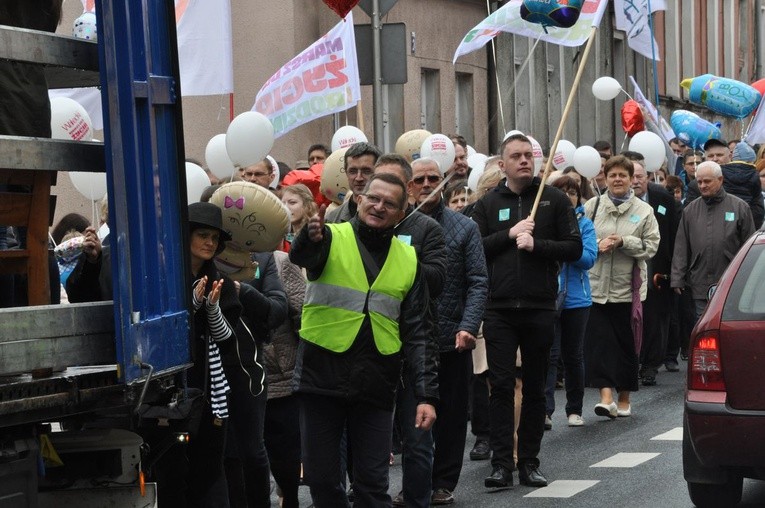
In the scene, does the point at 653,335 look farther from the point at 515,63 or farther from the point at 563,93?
the point at 563,93

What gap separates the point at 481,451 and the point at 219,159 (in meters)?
2.86

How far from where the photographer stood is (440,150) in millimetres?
13039

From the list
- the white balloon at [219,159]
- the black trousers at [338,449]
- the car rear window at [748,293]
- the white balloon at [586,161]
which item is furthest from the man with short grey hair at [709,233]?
the black trousers at [338,449]

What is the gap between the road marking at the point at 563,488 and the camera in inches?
395

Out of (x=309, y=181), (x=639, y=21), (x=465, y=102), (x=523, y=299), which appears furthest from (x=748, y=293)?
(x=465, y=102)

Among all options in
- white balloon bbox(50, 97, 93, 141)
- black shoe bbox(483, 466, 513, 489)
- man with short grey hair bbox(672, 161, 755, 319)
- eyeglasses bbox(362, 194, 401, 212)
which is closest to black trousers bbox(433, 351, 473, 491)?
black shoe bbox(483, 466, 513, 489)

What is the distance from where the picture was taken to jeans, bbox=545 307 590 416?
13195 mm

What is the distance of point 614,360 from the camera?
13.9m

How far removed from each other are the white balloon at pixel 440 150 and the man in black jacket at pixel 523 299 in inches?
86.8

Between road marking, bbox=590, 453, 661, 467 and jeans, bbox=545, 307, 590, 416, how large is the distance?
65.3 inches

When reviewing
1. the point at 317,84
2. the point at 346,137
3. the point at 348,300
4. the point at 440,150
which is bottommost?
the point at 348,300

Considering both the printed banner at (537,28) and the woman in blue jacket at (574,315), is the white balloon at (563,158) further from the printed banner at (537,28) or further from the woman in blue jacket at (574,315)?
the woman in blue jacket at (574,315)

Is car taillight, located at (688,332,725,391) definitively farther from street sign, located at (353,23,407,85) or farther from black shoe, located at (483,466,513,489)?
street sign, located at (353,23,407,85)

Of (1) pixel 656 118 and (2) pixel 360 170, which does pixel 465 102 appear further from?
(2) pixel 360 170
